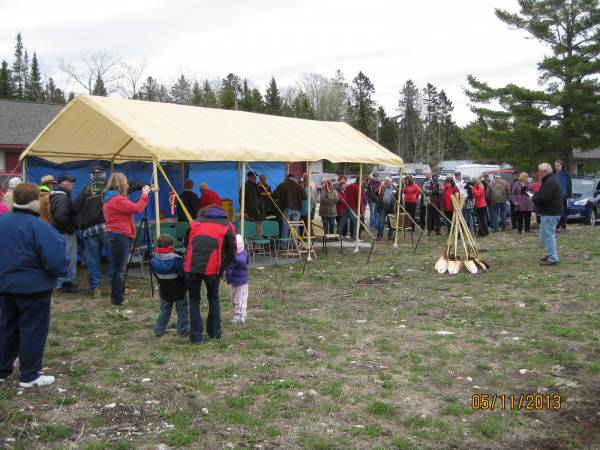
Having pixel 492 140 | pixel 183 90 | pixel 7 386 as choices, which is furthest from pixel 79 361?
pixel 183 90

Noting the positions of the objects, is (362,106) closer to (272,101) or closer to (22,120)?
(272,101)

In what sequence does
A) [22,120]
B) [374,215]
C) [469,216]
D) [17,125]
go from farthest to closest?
[22,120]
[17,125]
[374,215]
[469,216]

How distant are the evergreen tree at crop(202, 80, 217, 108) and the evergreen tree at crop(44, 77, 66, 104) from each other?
15780mm

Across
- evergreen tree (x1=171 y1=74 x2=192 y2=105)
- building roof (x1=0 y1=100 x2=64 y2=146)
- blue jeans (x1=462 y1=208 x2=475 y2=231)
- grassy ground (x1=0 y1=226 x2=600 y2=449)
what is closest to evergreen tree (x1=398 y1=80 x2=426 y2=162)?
evergreen tree (x1=171 y1=74 x2=192 y2=105)

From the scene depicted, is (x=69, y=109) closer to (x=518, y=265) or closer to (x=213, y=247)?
(x=213, y=247)

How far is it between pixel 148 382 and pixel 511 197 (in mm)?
14182

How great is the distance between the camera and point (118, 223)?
27.6ft

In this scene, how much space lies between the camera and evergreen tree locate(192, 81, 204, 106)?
7144 cm

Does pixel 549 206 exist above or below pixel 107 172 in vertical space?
below

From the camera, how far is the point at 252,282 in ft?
34.6

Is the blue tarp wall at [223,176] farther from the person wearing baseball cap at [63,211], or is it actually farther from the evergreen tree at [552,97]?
the evergreen tree at [552,97]

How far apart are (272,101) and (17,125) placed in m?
39.9

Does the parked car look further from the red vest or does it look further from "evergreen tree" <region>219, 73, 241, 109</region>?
"evergreen tree" <region>219, 73, 241, 109</region>

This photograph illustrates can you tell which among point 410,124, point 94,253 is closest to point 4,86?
point 410,124
